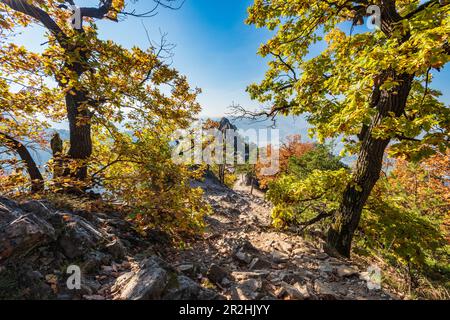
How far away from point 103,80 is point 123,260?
12.3 feet

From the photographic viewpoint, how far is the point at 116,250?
11.9ft

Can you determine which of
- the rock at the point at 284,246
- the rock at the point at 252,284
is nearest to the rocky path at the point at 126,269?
the rock at the point at 252,284

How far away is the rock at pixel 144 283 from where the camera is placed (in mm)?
2402

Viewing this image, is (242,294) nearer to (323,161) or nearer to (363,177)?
(363,177)

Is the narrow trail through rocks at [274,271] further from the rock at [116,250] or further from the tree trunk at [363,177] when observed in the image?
the rock at [116,250]

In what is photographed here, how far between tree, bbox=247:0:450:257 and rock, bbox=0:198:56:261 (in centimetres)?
469

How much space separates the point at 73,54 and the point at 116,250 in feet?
12.6

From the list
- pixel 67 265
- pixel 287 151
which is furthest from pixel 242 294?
pixel 287 151

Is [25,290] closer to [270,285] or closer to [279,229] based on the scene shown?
[270,285]

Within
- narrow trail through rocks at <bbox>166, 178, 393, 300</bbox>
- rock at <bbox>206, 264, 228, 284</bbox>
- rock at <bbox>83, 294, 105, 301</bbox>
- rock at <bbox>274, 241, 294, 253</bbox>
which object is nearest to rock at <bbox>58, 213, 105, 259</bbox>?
rock at <bbox>83, 294, 105, 301</bbox>

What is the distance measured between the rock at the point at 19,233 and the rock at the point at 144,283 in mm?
1279

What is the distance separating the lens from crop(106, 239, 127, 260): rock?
3557 mm

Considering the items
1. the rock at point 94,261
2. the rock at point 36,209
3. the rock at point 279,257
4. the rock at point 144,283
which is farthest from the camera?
the rock at point 279,257
